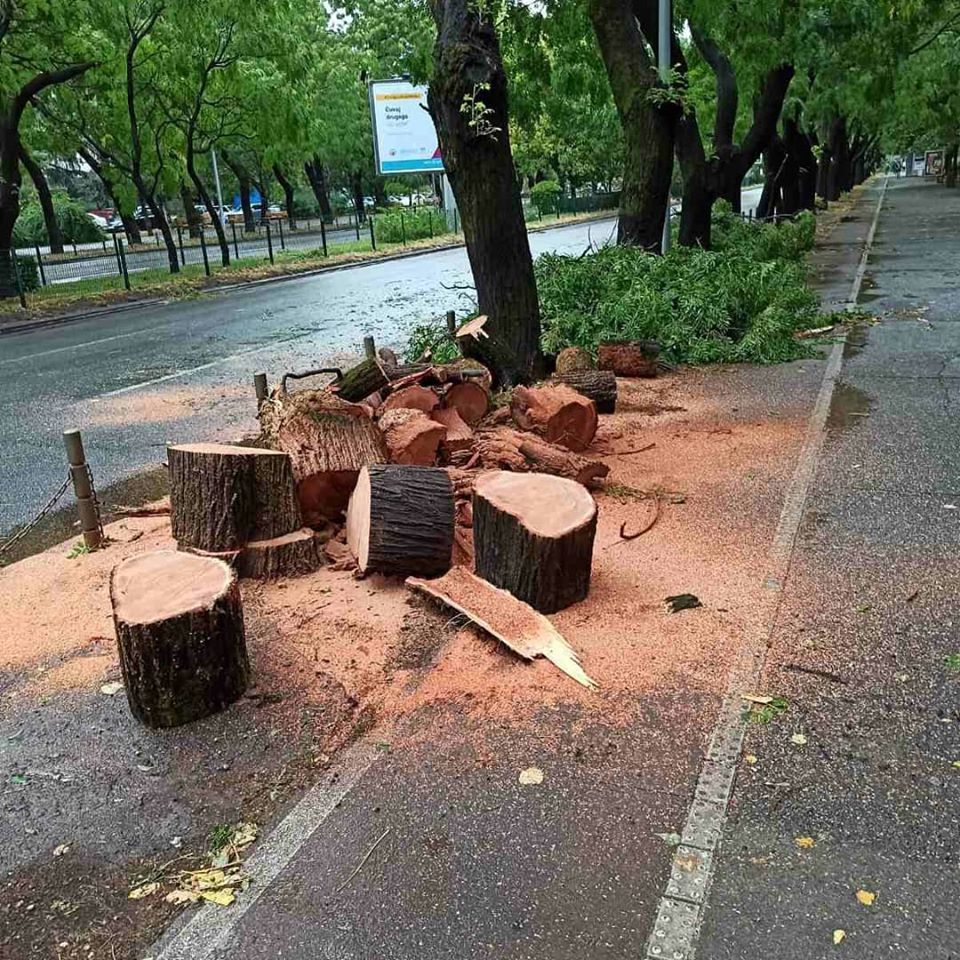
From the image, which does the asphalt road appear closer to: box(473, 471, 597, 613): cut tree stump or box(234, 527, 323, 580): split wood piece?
box(234, 527, 323, 580): split wood piece

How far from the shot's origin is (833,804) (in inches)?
116

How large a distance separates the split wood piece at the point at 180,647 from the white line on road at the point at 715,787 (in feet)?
6.15

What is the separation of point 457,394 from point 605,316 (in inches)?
153

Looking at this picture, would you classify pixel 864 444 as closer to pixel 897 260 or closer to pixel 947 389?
pixel 947 389

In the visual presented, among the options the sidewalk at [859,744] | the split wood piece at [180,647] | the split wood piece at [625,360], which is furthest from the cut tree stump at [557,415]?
the split wood piece at [180,647]

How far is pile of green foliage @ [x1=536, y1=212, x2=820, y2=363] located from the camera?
1030cm

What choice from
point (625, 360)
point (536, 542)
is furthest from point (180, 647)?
point (625, 360)

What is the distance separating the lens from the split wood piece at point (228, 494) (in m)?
4.70

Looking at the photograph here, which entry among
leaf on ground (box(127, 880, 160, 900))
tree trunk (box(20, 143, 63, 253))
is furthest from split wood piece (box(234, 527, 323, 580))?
tree trunk (box(20, 143, 63, 253))

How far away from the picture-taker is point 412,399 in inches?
255

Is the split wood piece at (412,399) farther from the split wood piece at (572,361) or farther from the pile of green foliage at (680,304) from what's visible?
the pile of green foliage at (680,304)

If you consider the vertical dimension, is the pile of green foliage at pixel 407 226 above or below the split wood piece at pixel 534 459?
above

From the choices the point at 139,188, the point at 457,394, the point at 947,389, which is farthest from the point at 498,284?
the point at 139,188

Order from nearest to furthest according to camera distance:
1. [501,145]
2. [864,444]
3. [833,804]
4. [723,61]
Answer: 1. [833,804]
2. [864,444]
3. [501,145]
4. [723,61]
